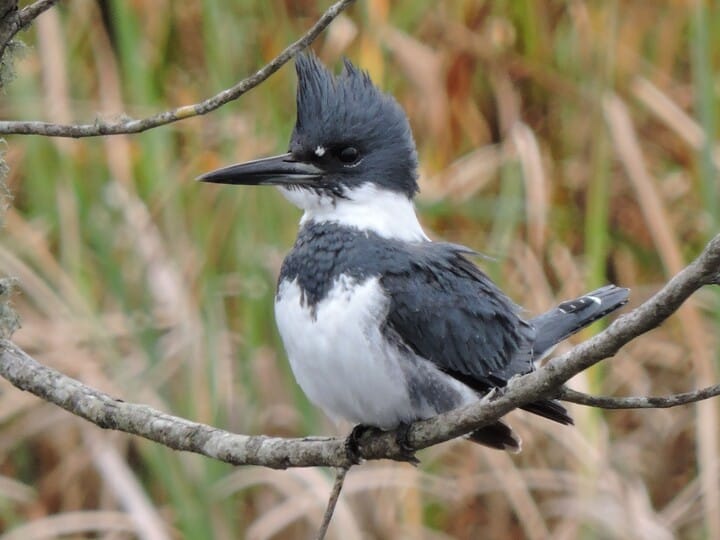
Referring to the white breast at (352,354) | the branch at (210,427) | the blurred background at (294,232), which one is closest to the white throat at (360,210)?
the white breast at (352,354)

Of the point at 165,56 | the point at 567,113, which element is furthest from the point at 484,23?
the point at 165,56

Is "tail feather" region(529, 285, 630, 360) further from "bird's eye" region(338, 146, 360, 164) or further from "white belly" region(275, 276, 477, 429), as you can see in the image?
"bird's eye" region(338, 146, 360, 164)

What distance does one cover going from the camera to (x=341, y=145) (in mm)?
2428

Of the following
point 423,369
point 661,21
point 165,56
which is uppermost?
point 165,56

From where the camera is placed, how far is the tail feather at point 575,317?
2535mm

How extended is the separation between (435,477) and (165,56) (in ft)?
5.96

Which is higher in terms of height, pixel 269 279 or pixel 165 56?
pixel 165 56

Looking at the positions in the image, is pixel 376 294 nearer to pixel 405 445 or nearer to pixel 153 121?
pixel 405 445

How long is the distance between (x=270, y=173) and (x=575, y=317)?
2.49 feet

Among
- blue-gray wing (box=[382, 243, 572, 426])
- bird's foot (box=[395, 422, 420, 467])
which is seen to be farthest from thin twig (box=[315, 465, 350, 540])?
blue-gray wing (box=[382, 243, 572, 426])

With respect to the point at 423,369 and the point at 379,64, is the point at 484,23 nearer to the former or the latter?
the point at 379,64

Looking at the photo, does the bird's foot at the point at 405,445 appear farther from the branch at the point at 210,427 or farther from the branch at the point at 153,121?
the branch at the point at 153,121

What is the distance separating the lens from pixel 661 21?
417 centimetres

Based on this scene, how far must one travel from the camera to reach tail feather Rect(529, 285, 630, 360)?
99.8 inches
